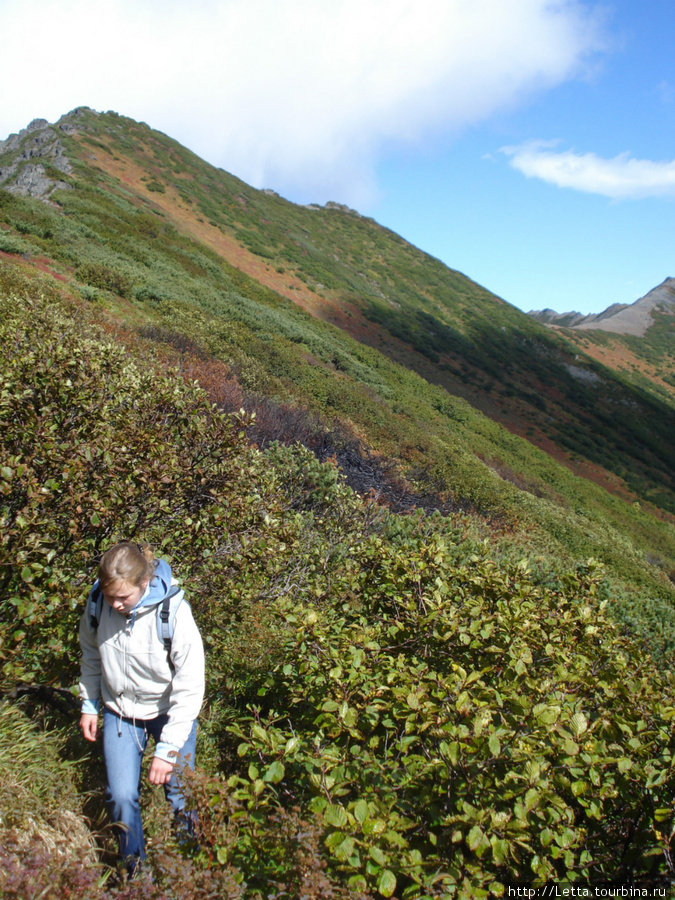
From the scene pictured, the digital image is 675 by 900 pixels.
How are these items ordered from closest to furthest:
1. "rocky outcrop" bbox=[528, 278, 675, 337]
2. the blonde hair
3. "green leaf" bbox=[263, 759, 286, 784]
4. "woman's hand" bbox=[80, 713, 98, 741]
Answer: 1. "green leaf" bbox=[263, 759, 286, 784]
2. the blonde hair
3. "woman's hand" bbox=[80, 713, 98, 741]
4. "rocky outcrop" bbox=[528, 278, 675, 337]

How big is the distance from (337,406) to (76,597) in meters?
11.0

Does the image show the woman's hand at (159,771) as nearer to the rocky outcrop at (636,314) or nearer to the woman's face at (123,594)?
the woman's face at (123,594)

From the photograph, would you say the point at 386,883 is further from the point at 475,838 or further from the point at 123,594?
the point at 123,594

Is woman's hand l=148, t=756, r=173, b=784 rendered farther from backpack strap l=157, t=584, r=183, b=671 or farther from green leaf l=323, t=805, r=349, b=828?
green leaf l=323, t=805, r=349, b=828

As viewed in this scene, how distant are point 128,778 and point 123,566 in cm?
90

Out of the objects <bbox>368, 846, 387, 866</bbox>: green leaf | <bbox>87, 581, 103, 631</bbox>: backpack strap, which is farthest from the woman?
<bbox>368, 846, 387, 866</bbox>: green leaf

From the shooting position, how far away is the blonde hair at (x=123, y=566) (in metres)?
1.93

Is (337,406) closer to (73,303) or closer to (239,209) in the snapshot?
(73,303)

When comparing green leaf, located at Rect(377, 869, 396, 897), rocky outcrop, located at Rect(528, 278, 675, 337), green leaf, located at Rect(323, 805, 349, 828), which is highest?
rocky outcrop, located at Rect(528, 278, 675, 337)

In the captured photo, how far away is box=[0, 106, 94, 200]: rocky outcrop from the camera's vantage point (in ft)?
68.2

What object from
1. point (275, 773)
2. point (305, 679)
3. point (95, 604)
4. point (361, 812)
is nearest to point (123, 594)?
point (95, 604)

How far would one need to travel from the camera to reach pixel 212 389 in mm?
8594

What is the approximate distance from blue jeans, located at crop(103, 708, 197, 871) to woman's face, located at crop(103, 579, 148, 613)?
52 cm

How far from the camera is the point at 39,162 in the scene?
75.7ft
